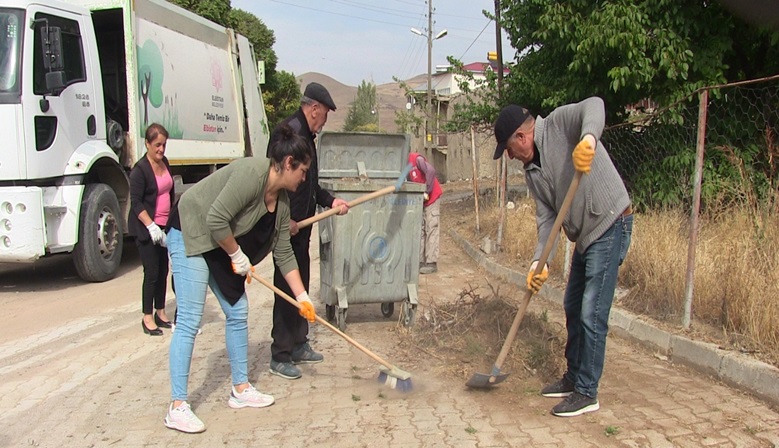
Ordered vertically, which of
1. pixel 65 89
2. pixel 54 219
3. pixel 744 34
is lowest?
pixel 54 219

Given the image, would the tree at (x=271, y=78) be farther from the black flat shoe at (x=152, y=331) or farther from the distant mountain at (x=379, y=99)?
the distant mountain at (x=379, y=99)

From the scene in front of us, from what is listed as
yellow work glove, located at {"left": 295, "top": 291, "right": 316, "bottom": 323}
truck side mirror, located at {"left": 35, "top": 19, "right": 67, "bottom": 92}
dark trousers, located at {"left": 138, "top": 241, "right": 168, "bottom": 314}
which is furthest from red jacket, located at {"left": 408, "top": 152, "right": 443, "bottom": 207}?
yellow work glove, located at {"left": 295, "top": 291, "right": 316, "bottom": 323}

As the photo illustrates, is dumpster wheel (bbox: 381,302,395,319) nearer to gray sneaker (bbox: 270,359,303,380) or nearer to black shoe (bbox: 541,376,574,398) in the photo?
gray sneaker (bbox: 270,359,303,380)

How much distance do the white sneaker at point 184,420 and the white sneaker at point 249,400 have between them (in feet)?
1.03

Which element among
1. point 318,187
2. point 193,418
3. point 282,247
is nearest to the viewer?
point 193,418

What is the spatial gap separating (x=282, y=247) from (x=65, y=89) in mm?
4659

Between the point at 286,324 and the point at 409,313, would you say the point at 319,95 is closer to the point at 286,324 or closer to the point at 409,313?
the point at 286,324

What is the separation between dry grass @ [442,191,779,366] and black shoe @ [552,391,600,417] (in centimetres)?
121

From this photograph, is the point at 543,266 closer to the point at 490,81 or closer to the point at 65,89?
the point at 65,89

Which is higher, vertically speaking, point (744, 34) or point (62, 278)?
point (744, 34)

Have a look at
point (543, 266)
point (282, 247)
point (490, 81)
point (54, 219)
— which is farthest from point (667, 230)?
point (490, 81)

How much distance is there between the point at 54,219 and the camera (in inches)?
272

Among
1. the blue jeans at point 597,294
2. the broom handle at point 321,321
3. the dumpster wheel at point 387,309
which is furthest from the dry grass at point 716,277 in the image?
the broom handle at point 321,321

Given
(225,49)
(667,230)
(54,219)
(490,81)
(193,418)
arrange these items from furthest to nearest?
(490,81), (225,49), (54,219), (667,230), (193,418)
